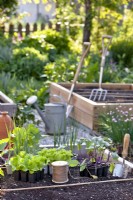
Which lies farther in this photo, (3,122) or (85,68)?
(85,68)

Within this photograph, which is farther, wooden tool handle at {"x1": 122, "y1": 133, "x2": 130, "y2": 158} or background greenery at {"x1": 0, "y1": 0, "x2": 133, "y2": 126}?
background greenery at {"x1": 0, "y1": 0, "x2": 133, "y2": 126}

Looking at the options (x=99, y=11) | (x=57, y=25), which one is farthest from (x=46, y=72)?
(x=57, y=25)

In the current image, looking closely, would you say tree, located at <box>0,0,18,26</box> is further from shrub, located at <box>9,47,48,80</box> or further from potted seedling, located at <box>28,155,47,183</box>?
potted seedling, located at <box>28,155,47,183</box>

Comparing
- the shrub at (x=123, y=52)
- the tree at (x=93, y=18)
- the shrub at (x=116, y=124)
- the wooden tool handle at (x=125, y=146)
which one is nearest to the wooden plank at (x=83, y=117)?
the shrub at (x=116, y=124)

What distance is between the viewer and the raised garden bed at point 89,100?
6801 mm

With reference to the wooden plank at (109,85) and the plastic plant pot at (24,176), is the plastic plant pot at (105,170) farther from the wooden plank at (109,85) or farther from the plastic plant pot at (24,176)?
the wooden plank at (109,85)

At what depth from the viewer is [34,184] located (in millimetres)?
4211

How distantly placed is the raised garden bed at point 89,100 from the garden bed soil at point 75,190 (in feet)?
7.81

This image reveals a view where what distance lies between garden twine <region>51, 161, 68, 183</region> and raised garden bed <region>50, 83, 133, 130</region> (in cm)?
254

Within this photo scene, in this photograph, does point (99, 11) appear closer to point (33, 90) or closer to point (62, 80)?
point (62, 80)

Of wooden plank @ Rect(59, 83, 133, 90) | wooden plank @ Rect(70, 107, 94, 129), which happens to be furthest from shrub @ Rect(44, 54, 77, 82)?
wooden plank @ Rect(70, 107, 94, 129)

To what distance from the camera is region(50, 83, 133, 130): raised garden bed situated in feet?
22.3

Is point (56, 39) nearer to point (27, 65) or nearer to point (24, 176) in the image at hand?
point (27, 65)

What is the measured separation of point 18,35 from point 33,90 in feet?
20.5
